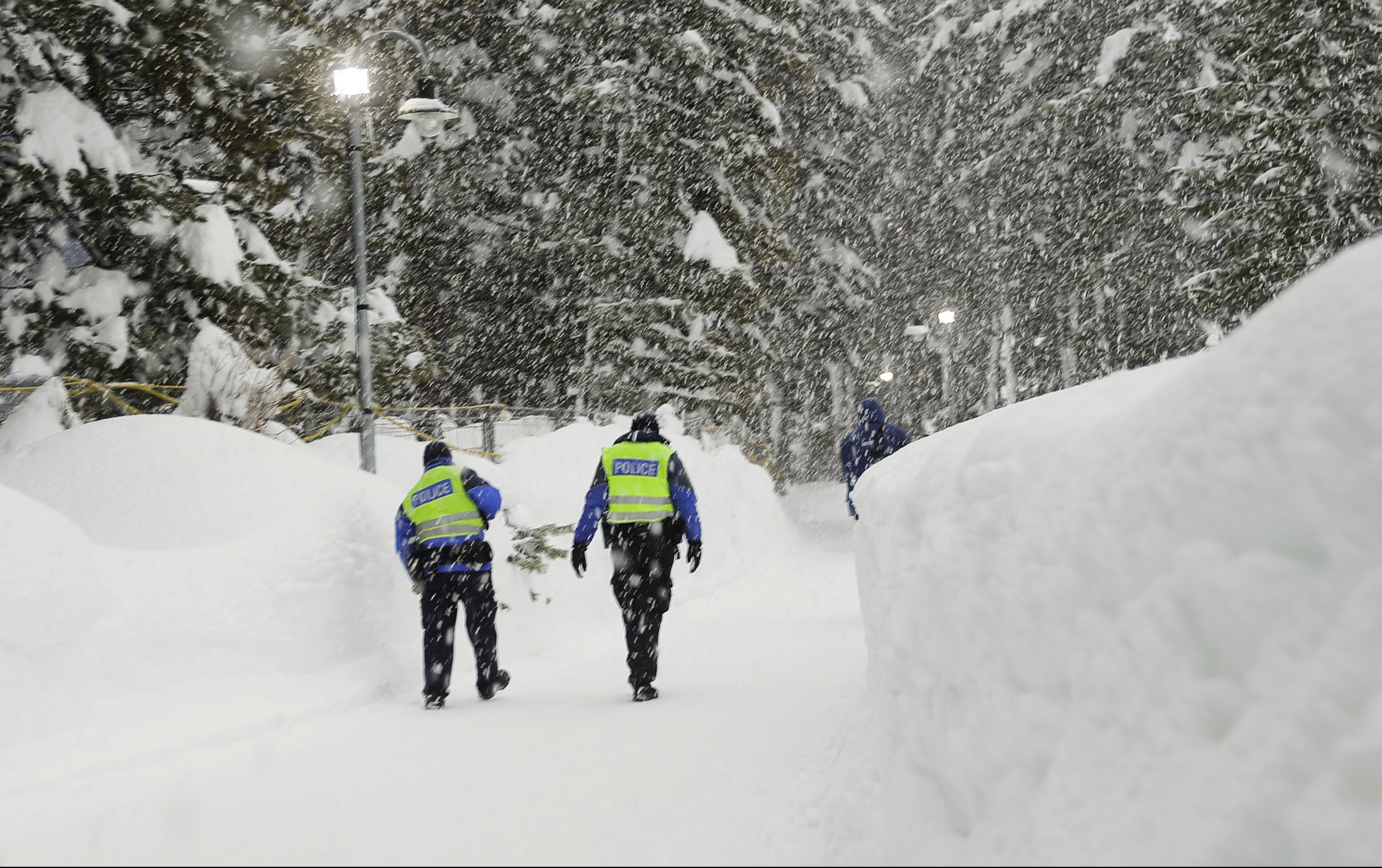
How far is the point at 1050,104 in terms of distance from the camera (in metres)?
26.2

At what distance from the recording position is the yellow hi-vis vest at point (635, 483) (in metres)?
8.14

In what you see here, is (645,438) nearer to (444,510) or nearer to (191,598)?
(444,510)

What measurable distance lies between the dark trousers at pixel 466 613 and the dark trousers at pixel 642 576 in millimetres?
918

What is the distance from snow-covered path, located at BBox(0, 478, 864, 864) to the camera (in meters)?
4.46

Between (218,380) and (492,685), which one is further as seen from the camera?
(218,380)

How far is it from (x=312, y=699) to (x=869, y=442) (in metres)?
6.34

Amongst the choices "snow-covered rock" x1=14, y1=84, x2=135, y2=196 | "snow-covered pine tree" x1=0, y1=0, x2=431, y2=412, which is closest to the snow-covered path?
"snow-covered pine tree" x1=0, y1=0, x2=431, y2=412

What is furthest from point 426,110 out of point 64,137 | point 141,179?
point 64,137

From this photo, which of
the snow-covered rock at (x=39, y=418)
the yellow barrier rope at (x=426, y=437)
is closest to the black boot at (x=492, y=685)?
the snow-covered rock at (x=39, y=418)

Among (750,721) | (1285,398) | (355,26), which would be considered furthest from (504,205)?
(1285,398)

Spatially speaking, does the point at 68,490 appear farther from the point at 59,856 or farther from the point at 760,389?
the point at 760,389

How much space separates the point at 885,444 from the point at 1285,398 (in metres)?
9.28

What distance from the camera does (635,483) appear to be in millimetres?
8141

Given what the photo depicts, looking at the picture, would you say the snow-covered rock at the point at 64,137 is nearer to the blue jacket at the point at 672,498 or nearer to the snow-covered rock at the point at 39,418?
the snow-covered rock at the point at 39,418
